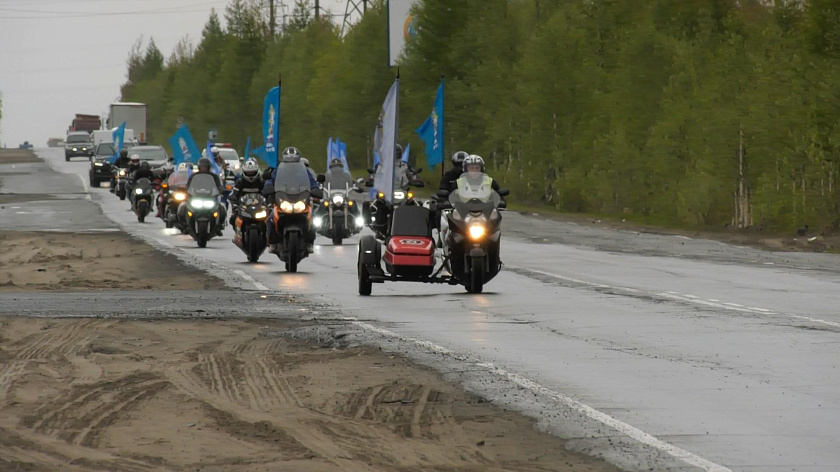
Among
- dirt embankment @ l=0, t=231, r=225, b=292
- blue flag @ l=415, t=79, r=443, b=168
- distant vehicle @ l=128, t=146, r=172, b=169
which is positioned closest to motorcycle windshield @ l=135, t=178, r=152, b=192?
dirt embankment @ l=0, t=231, r=225, b=292

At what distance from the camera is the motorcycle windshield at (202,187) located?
30.4m

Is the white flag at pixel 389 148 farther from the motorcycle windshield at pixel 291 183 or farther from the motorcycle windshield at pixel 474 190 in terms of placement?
the motorcycle windshield at pixel 474 190

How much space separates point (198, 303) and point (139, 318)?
1972mm

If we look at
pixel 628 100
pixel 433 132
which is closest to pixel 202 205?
pixel 628 100

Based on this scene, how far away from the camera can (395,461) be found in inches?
326

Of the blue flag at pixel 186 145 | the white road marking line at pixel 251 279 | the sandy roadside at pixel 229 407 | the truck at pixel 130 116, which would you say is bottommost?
the white road marking line at pixel 251 279

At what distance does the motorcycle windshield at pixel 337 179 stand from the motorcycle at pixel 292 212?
→ 285 inches

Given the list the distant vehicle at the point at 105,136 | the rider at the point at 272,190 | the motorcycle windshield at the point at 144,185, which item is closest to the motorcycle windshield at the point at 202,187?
the rider at the point at 272,190

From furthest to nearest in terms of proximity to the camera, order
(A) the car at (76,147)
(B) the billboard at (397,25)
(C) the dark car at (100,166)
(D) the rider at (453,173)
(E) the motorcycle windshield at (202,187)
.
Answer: (A) the car at (76,147), (B) the billboard at (397,25), (C) the dark car at (100,166), (E) the motorcycle windshield at (202,187), (D) the rider at (453,173)

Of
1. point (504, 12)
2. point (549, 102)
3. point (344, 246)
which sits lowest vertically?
point (344, 246)

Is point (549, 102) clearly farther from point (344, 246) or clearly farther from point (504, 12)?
point (344, 246)

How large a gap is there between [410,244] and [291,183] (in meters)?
4.70

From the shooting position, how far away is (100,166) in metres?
70.7

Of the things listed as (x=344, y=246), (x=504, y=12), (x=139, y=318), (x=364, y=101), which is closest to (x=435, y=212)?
(x=139, y=318)
